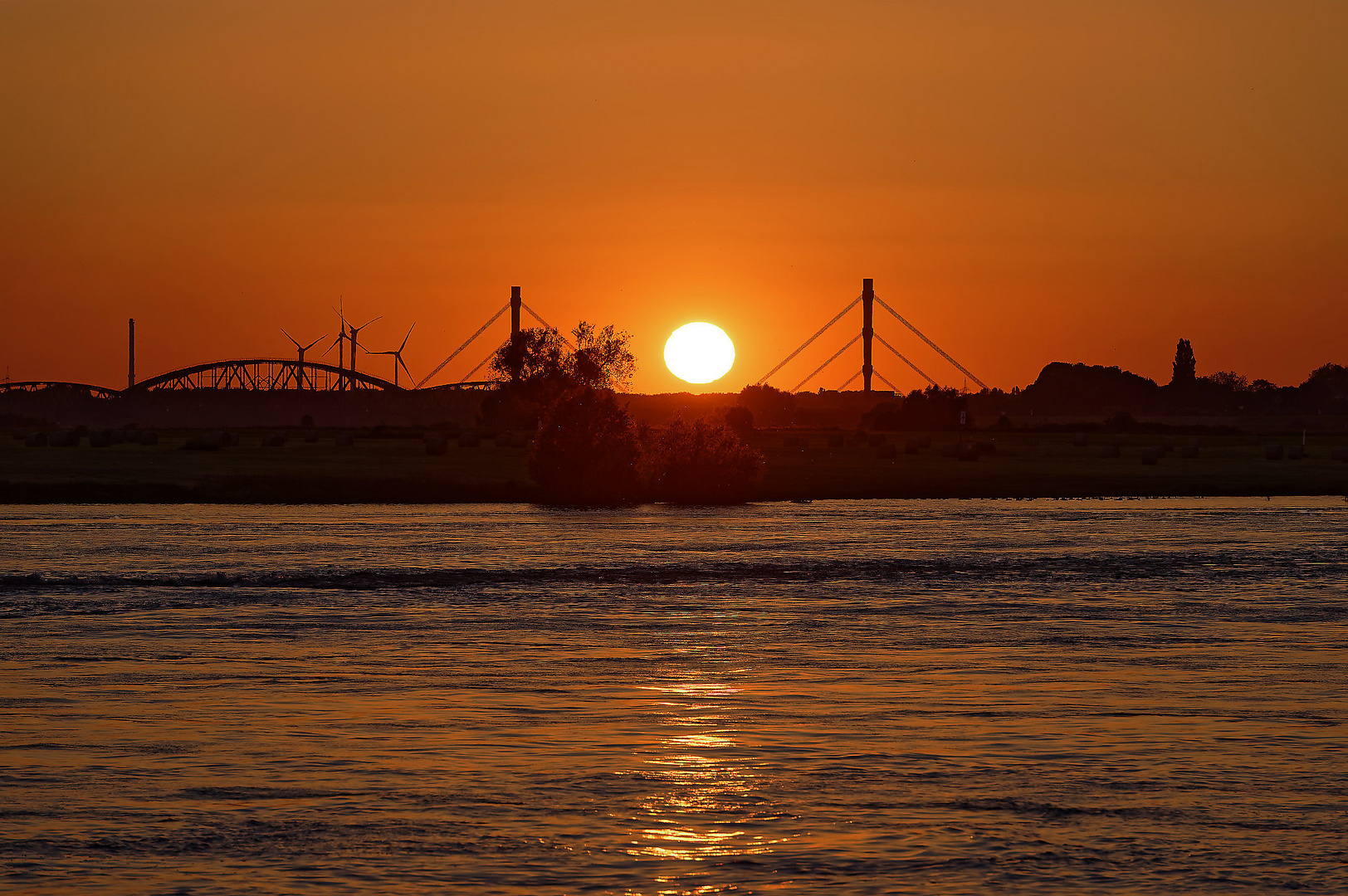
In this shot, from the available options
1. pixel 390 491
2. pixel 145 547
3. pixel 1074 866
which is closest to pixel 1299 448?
pixel 390 491

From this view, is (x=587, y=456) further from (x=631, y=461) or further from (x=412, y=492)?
(x=412, y=492)

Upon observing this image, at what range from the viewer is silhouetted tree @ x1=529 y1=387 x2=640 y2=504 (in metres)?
82.2

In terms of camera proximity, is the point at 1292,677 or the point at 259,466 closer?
the point at 1292,677

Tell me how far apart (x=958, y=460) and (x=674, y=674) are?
9440cm

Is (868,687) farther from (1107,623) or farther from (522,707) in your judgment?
(1107,623)

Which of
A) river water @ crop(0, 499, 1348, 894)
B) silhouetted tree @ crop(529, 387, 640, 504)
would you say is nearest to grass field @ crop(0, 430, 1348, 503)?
silhouetted tree @ crop(529, 387, 640, 504)

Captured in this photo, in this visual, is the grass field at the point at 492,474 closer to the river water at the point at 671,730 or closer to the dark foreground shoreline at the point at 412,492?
the dark foreground shoreline at the point at 412,492

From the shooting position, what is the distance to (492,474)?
94.5 metres

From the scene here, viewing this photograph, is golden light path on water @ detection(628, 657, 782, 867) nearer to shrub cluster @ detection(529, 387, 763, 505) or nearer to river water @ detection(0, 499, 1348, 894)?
river water @ detection(0, 499, 1348, 894)

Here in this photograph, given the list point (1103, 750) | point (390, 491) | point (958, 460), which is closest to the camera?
point (1103, 750)

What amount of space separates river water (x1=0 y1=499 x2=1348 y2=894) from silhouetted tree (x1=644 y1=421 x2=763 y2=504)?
133ft

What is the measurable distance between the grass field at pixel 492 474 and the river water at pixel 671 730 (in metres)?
38.5

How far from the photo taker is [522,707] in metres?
19.8

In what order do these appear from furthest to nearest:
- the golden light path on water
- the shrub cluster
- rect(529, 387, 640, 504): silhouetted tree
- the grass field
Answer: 1. rect(529, 387, 640, 504): silhouetted tree
2. the shrub cluster
3. the grass field
4. the golden light path on water
